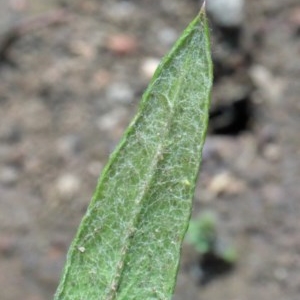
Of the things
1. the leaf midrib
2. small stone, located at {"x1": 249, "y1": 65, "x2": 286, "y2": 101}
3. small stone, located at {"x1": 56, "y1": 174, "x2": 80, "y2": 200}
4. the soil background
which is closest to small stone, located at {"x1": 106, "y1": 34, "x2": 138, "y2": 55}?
the soil background

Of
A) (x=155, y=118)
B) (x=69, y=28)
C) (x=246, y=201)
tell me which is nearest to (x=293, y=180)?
(x=246, y=201)

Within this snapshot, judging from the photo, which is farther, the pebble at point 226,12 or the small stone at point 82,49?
the small stone at point 82,49

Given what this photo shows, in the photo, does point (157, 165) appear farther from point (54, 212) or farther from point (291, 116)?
point (291, 116)

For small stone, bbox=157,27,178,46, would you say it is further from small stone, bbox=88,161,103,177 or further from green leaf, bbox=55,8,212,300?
green leaf, bbox=55,8,212,300

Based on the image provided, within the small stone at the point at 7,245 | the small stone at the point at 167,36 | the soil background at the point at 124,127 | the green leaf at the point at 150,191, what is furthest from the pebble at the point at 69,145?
the green leaf at the point at 150,191

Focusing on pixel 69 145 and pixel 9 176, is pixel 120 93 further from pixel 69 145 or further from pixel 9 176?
pixel 9 176

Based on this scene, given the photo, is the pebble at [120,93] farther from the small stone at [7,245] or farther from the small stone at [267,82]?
the small stone at [7,245]
